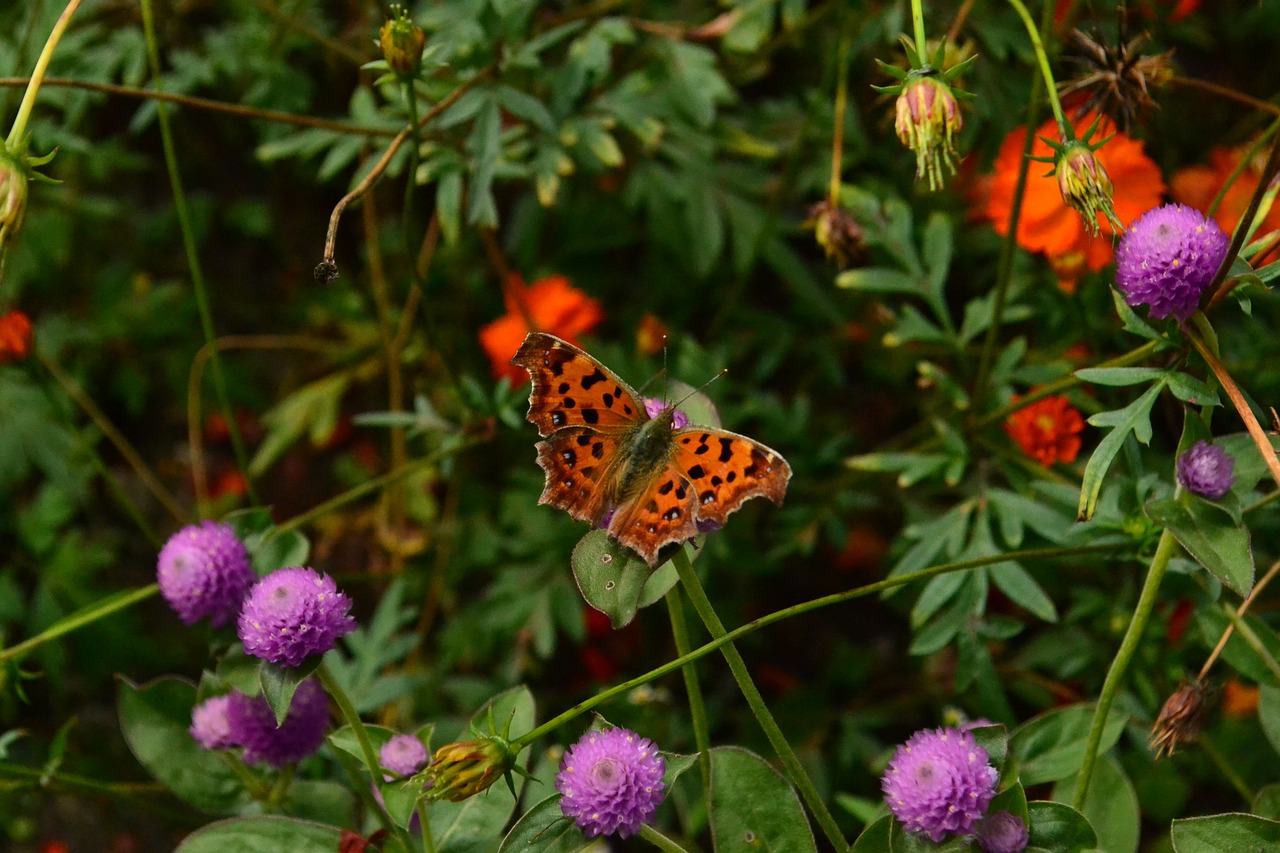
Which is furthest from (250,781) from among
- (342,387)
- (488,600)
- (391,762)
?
(342,387)

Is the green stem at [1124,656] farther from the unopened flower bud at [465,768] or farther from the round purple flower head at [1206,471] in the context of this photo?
the unopened flower bud at [465,768]

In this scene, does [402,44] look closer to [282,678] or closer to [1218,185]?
[282,678]

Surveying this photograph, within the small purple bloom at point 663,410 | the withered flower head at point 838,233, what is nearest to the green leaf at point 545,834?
the small purple bloom at point 663,410

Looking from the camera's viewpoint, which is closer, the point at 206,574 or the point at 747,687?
the point at 747,687

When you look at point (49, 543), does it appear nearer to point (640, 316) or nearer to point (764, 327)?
point (640, 316)

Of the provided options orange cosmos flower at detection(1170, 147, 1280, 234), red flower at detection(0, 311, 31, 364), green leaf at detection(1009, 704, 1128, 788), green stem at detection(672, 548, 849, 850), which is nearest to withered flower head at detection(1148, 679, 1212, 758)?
green leaf at detection(1009, 704, 1128, 788)

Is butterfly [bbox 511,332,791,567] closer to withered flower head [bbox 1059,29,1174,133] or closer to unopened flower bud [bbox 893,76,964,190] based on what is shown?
Result: unopened flower bud [bbox 893,76,964,190]

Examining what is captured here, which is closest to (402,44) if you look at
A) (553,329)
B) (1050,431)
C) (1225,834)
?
(553,329)

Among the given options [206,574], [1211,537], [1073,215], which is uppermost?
[1073,215]
